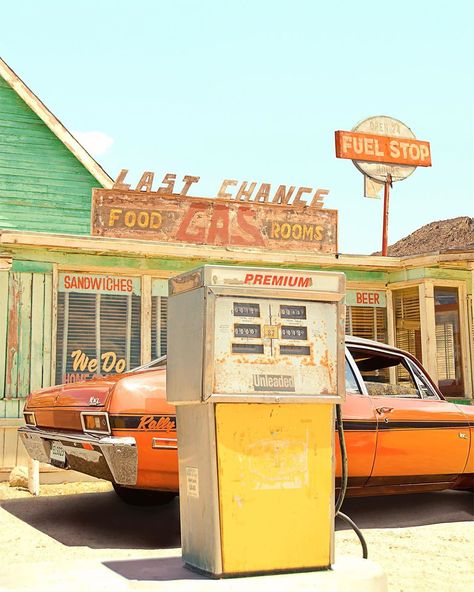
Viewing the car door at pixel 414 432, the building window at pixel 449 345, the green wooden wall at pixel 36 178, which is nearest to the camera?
the car door at pixel 414 432

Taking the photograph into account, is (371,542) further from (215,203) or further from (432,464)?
(215,203)

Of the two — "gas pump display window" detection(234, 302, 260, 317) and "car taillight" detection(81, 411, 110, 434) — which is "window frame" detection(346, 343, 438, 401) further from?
"gas pump display window" detection(234, 302, 260, 317)

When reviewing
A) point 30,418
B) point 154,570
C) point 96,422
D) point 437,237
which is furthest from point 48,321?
point 437,237

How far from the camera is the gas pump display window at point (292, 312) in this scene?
453 centimetres

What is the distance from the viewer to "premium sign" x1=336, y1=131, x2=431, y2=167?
15.2m

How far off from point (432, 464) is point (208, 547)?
353 cm

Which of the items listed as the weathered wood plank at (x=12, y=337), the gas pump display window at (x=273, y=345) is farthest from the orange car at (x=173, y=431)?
the weathered wood plank at (x=12, y=337)

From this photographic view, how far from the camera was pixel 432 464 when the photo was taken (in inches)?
289

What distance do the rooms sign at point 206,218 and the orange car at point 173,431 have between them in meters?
4.37

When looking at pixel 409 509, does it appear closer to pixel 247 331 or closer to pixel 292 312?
pixel 292 312

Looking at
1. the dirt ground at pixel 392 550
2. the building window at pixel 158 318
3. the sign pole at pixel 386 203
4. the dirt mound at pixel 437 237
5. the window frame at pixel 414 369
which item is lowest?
the dirt ground at pixel 392 550

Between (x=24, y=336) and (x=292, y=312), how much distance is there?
21.3ft

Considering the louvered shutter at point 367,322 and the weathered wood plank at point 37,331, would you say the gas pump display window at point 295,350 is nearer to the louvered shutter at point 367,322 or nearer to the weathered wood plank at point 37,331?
the weathered wood plank at point 37,331

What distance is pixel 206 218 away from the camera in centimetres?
1196
